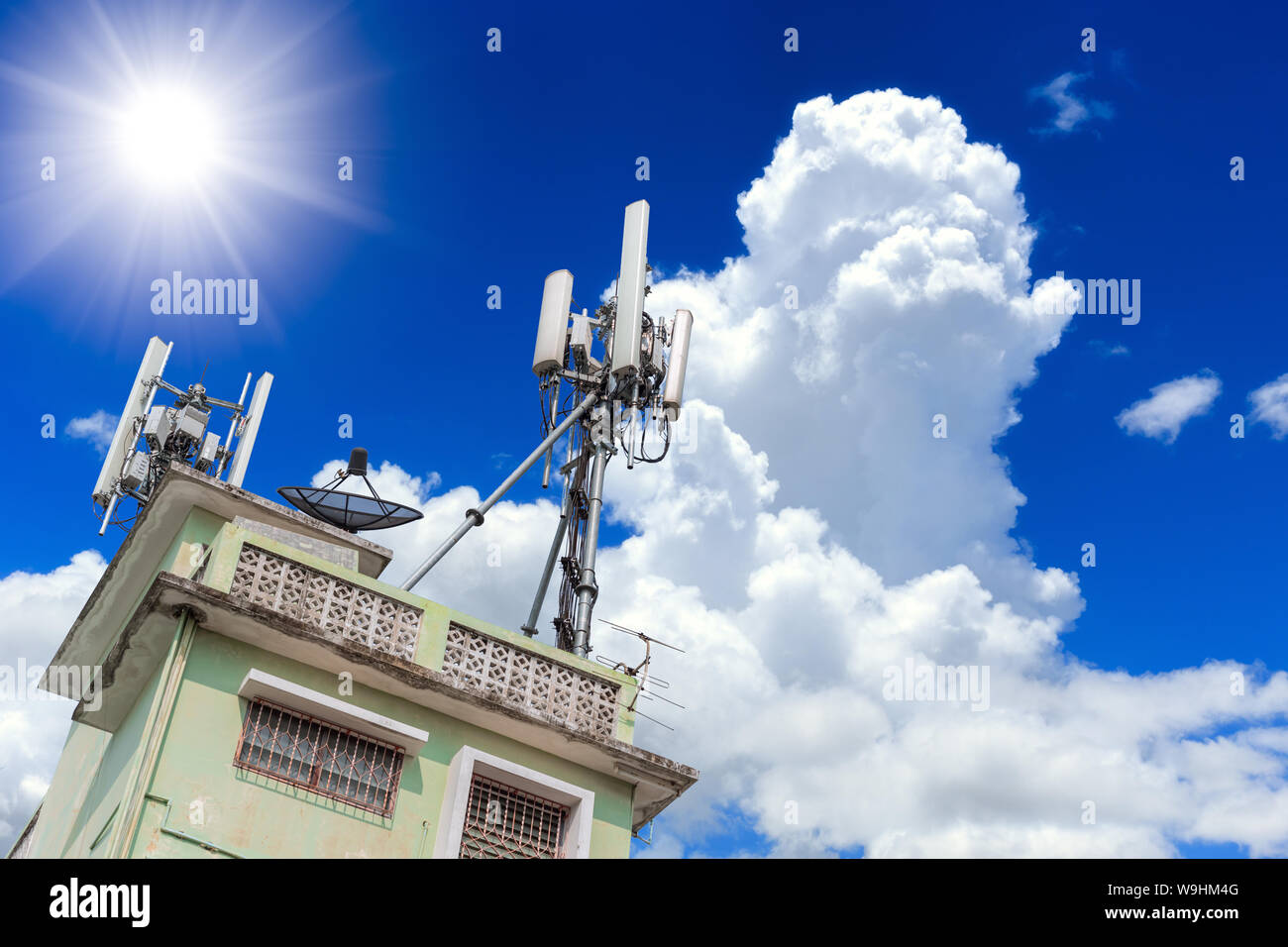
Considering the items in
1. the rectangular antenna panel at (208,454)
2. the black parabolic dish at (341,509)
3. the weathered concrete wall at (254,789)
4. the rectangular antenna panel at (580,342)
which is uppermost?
the rectangular antenna panel at (580,342)

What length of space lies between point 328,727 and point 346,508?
15.0ft

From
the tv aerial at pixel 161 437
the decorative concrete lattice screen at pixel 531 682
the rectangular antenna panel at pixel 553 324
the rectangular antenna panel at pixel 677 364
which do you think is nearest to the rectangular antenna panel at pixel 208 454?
the tv aerial at pixel 161 437

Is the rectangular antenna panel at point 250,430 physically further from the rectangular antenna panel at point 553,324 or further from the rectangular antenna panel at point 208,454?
the rectangular antenna panel at point 553,324

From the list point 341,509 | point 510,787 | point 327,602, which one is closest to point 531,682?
point 510,787

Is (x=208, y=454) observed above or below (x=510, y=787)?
above

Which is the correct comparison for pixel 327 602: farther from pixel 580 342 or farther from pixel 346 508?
pixel 580 342

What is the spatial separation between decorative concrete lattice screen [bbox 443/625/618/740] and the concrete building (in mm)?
25

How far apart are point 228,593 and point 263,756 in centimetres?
166

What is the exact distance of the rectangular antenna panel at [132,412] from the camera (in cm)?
1948

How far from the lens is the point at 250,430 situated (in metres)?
20.5

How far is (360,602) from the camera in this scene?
12734mm

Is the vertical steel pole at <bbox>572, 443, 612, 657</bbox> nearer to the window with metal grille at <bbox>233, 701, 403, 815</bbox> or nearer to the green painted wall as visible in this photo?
the green painted wall
